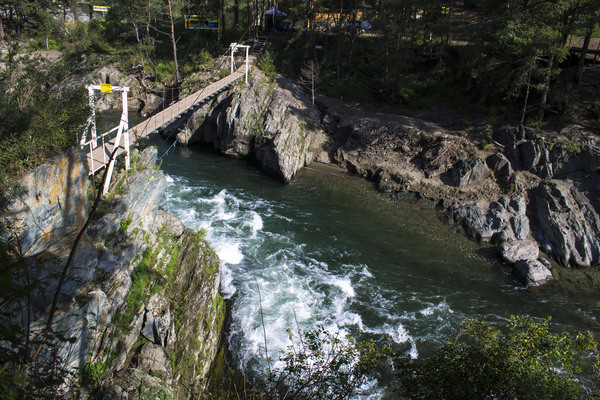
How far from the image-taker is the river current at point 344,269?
11147mm

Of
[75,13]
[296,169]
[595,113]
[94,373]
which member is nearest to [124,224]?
[94,373]

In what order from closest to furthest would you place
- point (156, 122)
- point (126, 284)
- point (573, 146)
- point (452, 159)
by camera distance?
point (126, 284), point (156, 122), point (573, 146), point (452, 159)

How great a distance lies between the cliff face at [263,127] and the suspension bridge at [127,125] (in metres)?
A: 1.34

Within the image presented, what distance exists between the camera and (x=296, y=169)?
70.8ft

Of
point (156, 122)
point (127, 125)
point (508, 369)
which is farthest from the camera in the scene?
point (156, 122)

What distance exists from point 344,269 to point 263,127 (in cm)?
1201

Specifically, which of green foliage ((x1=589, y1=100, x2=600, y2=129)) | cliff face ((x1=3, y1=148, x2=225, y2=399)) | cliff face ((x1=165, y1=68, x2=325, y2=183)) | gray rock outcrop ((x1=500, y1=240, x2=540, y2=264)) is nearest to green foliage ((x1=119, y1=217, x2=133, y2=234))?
cliff face ((x1=3, y1=148, x2=225, y2=399))

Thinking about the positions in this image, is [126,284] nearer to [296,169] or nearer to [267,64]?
[296,169]

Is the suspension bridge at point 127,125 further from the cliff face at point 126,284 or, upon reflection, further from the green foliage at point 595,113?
the green foliage at point 595,113

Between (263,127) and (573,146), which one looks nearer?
(573,146)

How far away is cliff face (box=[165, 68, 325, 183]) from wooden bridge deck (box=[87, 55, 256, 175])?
1.11m

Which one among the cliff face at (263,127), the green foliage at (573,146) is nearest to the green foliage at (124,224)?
the cliff face at (263,127)

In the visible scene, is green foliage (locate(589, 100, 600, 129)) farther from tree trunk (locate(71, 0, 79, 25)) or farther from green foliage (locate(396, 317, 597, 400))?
tree trunk (locate(71, 0, 79, 25))

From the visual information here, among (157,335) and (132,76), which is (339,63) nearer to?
(132,76)
